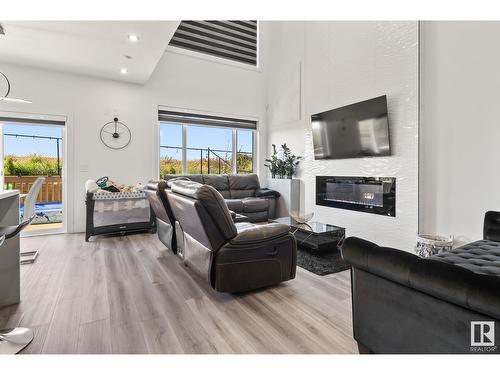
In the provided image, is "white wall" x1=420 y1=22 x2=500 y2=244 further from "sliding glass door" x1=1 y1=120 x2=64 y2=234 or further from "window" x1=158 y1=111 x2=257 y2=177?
"sliding glass door" x1=1 y1=120 x2=64 y2=234

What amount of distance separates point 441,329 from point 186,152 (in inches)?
211

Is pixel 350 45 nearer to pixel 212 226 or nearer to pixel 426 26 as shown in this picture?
pixel 426 26

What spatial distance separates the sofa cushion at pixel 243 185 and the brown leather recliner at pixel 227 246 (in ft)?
10.9

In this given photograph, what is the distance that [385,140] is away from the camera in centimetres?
360

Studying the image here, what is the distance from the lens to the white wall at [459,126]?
2.70 m

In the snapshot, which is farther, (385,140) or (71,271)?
(385,140)

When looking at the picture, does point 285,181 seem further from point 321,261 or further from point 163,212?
point 163,212

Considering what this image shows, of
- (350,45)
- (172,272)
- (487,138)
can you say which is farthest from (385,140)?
(172,272)

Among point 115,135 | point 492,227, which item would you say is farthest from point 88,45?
point 492,227

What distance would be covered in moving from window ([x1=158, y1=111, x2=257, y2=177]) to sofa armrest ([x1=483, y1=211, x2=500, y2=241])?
475 centimetres

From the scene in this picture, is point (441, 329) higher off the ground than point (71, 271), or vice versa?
point (441, 329)

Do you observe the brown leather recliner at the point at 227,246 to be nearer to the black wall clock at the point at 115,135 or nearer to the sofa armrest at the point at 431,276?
the sofa armrest at the point at 431,276

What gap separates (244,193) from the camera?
19.1 feet

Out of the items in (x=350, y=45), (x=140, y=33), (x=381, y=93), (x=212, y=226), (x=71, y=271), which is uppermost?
(x=350, y=45)
